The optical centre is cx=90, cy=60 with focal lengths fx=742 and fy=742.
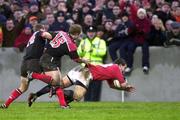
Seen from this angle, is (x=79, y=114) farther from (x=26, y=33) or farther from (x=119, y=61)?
(x=26, y=33)

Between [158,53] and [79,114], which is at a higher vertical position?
[158,53]

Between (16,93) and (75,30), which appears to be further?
(16,93)

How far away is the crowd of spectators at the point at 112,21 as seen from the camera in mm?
22797

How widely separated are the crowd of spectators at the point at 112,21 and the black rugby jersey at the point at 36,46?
5.94 meters

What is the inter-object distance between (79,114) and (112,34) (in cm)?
896

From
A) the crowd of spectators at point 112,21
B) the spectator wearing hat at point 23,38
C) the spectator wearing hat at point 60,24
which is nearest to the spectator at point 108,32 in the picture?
the crowd of spectators at point 112,21

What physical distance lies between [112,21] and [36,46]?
23.8 ft

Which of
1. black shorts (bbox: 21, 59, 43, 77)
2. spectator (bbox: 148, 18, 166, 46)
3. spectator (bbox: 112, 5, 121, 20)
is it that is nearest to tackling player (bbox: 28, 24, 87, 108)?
black shorts (bbox: 21, 59, 43, 77)

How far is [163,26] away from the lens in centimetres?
2322

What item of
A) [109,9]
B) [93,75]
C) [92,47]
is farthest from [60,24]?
[93,75]

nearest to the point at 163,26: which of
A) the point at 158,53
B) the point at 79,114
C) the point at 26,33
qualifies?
the point at 158,53

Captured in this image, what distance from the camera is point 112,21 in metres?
23.9

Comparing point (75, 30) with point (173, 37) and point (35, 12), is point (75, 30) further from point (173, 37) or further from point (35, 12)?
point (35, 12)

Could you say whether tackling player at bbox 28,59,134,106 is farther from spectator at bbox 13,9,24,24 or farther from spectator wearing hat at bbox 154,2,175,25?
spectator at bbox 13,9,24,24
